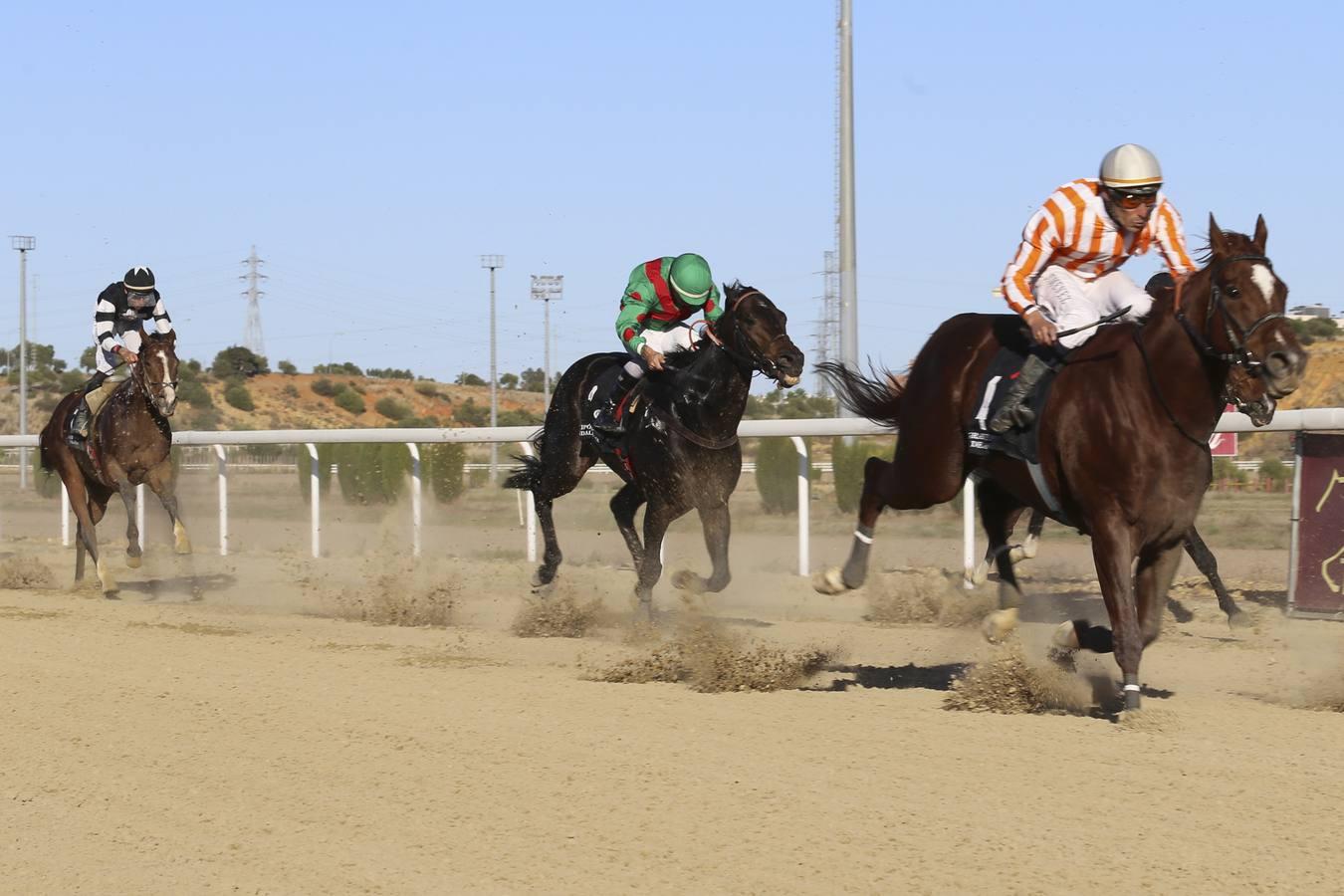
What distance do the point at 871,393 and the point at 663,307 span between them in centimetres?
153

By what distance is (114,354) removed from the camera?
11.3m

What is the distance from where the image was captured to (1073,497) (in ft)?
18.3

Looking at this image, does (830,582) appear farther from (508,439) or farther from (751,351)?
(508,439)

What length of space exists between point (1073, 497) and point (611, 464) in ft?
11.7

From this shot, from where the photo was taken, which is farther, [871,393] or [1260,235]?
[871,393]

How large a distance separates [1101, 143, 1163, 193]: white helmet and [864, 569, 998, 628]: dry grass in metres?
3.25

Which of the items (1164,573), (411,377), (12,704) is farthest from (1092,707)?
(411,377)

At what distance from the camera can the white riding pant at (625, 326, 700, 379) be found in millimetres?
8141

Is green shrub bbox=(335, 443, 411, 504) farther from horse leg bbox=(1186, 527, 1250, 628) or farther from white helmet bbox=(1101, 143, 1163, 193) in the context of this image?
white helmet bbox=(1101, 143, 1163, 193)

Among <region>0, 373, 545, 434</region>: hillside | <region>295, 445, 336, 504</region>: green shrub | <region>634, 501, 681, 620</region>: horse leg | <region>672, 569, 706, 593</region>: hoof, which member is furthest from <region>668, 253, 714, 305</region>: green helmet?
<region>0, 373, 545, 434</region>: hillside

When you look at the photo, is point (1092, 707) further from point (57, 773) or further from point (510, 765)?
point (57, 773)

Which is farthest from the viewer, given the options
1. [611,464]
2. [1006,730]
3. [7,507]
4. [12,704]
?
[7,507]

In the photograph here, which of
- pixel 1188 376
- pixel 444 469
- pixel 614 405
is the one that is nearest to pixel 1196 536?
pixel 1188 376

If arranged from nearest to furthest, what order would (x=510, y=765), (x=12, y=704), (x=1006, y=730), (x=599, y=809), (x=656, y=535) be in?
1. (x=599, y=809)
2. (x=510, y=765)
3. (x=1006, y=730)
4. (x=12, y=704)
5. (x=656, y=535)
